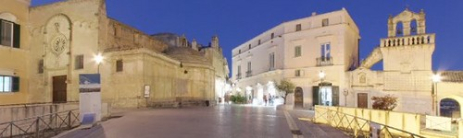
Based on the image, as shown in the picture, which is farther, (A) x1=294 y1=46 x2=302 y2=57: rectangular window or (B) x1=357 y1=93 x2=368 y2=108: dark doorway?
(A) x1=294 y1=46 x2=302 y2=57: rectangular window

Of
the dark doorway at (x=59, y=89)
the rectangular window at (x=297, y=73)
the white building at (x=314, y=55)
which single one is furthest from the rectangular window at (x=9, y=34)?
the rectangular window at (x=297, y=73)

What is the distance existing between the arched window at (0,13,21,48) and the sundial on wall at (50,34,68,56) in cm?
781

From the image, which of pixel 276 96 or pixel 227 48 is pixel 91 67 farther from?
pixel 227 48

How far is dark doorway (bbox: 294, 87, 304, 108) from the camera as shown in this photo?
36906 millimetres

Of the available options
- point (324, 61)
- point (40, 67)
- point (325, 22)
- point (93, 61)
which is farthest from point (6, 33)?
point (325, 22)

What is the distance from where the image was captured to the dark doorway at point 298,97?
36.9 metres

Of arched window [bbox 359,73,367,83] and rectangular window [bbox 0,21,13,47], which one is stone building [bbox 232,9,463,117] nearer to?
arched window [bbox 359,73,367,83]

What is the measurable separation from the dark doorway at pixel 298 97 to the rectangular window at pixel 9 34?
2640 cm

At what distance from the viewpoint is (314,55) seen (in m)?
36.4

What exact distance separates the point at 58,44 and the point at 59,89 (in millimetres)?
3895

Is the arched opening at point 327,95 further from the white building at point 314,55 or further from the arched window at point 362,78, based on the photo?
the arched window at point 362,78

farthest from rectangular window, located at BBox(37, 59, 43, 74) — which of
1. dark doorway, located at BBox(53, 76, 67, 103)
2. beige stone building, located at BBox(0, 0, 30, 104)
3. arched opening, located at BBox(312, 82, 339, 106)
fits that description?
arched opening, located at BBox(312, 82, 339, 106)

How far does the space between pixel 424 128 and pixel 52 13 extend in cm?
3037

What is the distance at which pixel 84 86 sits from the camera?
14.2 m
